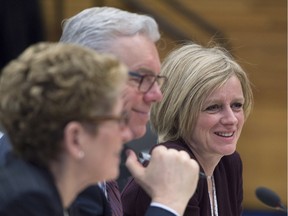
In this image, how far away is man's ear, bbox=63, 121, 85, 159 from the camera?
1278mm

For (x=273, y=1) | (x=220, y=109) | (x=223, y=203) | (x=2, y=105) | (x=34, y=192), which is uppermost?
(x=2, y=105)

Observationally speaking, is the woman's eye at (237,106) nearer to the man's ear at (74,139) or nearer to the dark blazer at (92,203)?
the dark blazer at (92,203)

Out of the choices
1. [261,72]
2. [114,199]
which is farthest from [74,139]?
[261,72]

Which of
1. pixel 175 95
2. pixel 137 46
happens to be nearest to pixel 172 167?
pixel 137 46

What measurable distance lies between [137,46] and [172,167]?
293mm

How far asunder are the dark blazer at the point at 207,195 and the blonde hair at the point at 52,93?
30.8 inches

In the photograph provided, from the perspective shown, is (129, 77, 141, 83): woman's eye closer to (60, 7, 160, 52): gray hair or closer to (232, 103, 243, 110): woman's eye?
(60, 7, 160, 52): gray hair

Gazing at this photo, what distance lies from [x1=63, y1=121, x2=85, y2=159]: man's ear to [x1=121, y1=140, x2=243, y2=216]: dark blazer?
0.76 metres

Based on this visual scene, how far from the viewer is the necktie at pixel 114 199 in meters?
1.96

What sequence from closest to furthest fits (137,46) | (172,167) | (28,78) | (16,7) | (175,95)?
1. (28,78)
2. (172,167)
3. (137,46)
4. (175,95)
5. (16,7)

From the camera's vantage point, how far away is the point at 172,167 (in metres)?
1.60

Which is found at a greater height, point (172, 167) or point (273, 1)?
point (172, 167)

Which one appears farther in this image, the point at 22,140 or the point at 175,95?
the point at 175,95

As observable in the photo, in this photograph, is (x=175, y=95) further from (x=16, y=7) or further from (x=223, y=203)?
(x=16, y=7)
